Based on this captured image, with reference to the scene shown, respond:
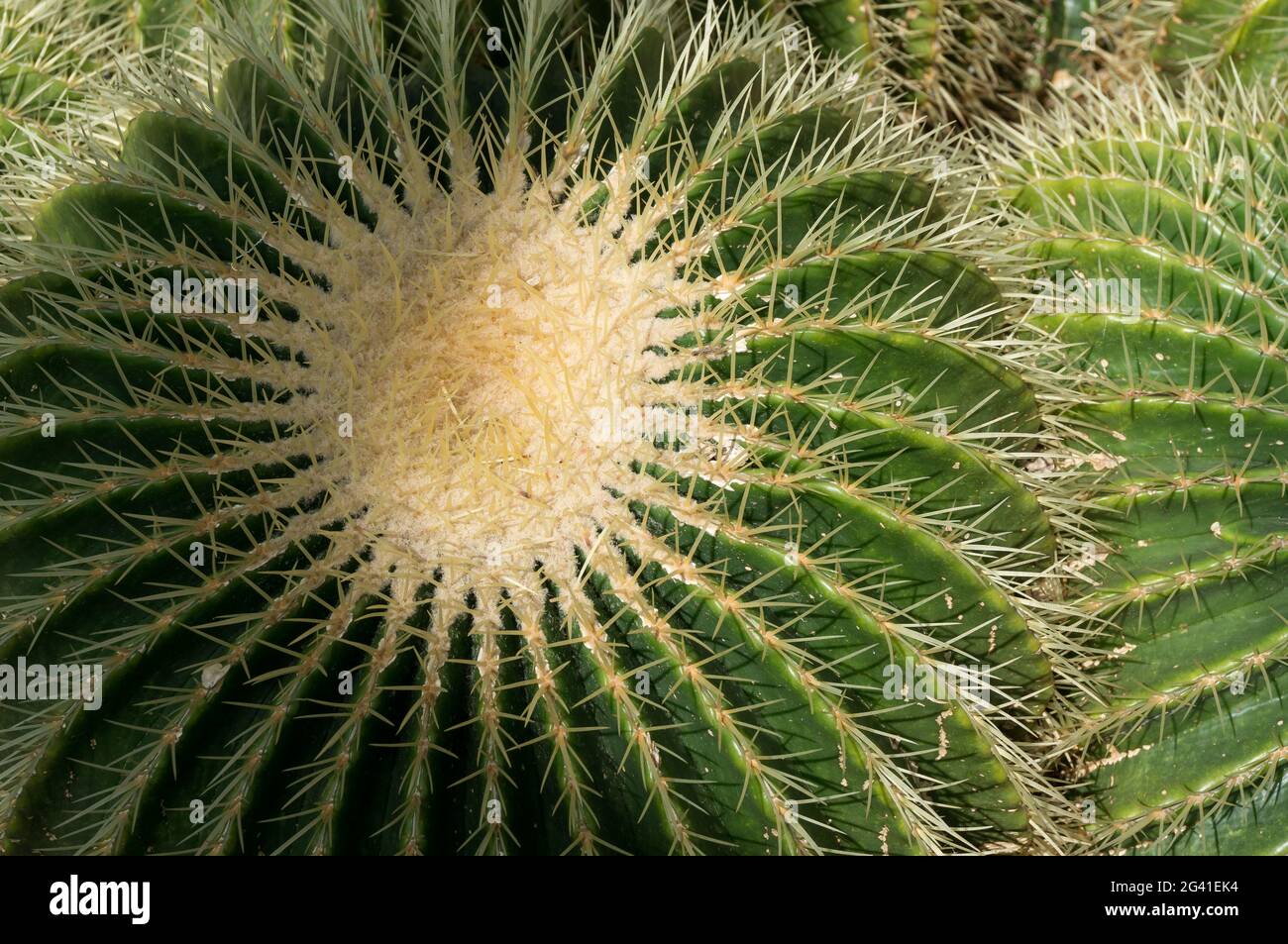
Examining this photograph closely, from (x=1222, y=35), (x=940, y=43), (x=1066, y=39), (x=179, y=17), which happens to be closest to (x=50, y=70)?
(x=179, y=17)

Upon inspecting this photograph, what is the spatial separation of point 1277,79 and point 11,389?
2.71 m

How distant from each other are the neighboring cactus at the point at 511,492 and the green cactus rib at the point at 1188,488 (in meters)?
0.19

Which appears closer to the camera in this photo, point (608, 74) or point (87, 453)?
point (87, 453)

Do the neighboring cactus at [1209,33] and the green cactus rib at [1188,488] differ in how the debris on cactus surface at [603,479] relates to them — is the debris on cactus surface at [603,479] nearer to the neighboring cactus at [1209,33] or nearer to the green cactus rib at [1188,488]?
the green cactus rib at [1188,488]

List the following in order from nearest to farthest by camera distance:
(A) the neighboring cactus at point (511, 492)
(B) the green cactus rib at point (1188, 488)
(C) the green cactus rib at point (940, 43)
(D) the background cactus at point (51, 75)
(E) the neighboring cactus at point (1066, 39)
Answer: (A) the neighboring cactus at point (511, 492) → (B) the green cactus rib at point (1188, 488) → (D) the background cactus at point (51, 75) → (C) the green cactus rib at point (940, 43) → (E) the neighboring cactus at point (1066, 39)

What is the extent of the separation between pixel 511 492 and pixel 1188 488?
1231mm

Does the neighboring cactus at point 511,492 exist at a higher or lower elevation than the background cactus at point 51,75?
lower

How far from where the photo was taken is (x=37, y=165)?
2219 mm

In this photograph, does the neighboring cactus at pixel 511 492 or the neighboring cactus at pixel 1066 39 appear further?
the neighboring cactus at pixel 1066 39

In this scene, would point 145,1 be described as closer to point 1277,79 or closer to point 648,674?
point 648,674

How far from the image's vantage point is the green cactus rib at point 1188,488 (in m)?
2.03

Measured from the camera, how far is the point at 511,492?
1.78 meters

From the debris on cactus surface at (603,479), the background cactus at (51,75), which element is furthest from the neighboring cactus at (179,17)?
the debris on cactus surface at (603,479)
